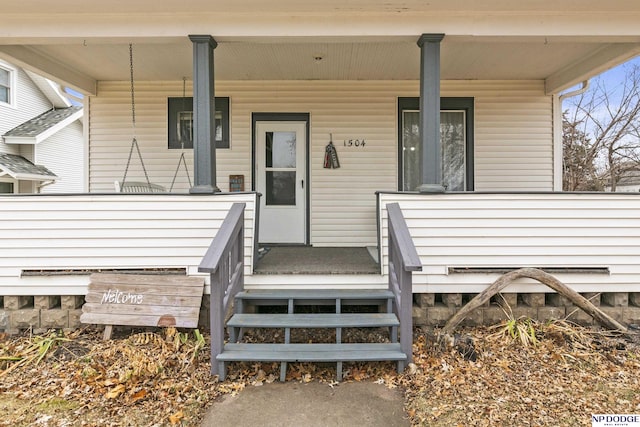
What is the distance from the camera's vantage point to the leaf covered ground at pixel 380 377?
245 centimetres

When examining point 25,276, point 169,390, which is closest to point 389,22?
point 169,390

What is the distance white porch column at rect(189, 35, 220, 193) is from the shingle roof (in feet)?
34.3

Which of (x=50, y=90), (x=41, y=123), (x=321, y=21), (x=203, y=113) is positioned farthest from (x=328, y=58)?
(x=50, y=90)

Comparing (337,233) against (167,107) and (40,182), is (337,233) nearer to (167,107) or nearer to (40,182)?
(167,107)

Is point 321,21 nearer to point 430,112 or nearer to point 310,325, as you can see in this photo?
point 430,112

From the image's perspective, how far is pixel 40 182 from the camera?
1156 cm

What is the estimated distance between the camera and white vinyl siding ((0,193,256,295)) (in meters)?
3.65

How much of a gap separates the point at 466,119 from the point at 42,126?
12525mm

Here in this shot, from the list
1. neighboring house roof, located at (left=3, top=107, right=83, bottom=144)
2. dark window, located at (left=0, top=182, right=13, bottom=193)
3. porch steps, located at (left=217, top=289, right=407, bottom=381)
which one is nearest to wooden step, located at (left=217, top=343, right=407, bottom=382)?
porch steps, located at (left=217, top=289, right=407, bottom=381)

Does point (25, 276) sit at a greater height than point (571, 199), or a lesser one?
lesser

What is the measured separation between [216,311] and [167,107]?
384 centimetres

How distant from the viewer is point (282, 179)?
18.2 feet

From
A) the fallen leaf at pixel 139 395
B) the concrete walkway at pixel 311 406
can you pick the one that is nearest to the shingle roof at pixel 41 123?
the fallen leaf at pixel 139 395

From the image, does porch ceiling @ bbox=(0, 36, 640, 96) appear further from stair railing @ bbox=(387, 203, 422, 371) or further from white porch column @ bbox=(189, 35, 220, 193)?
stair railing @ bbox=(387, 203, 422, 371)
